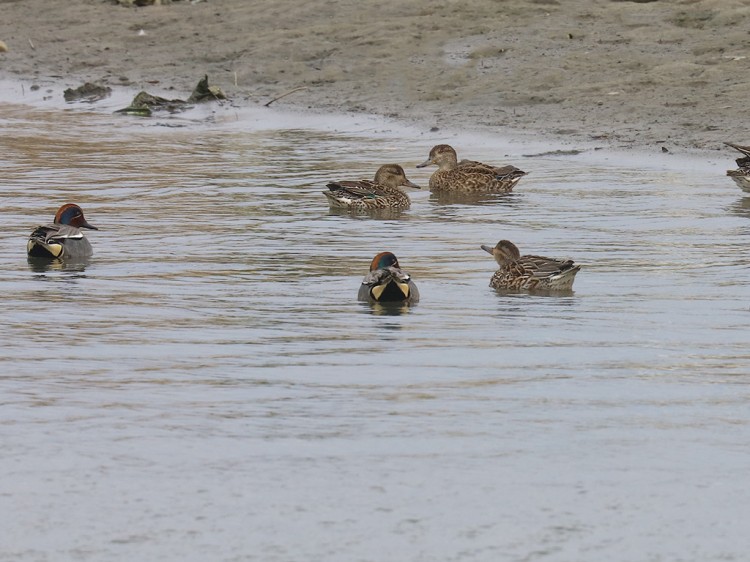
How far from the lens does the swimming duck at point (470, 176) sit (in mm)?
16203

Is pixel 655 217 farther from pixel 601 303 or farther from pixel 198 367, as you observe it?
pixel 198 367

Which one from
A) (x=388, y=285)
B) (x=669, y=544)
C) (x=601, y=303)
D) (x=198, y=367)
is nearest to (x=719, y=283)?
(x=601, y=303)

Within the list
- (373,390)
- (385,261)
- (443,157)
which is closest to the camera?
(373,390)

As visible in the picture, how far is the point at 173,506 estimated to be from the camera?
5941 millimetres

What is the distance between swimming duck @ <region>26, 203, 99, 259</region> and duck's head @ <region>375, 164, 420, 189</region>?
430cm

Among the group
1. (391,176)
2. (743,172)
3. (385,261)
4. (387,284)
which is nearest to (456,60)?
(391,176)

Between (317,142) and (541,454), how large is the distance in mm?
13927

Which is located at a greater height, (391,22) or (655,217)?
(391,22)

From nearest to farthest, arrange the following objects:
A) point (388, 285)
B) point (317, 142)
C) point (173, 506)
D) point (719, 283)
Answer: point (173, 506), point (388, 285), point (719, 283), point (317, 142)

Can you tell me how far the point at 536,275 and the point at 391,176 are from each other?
5508mm

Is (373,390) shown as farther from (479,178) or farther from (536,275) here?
(479,178)

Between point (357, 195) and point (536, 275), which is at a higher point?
point (357, 195)

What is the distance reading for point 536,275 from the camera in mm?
10820

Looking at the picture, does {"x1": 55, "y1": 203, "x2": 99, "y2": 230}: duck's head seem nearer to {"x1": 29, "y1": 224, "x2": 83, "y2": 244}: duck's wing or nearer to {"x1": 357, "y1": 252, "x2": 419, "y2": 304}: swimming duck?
{"x1": 29, "y1": 224, "x2": 83, "y2": 244}: duck's wing
